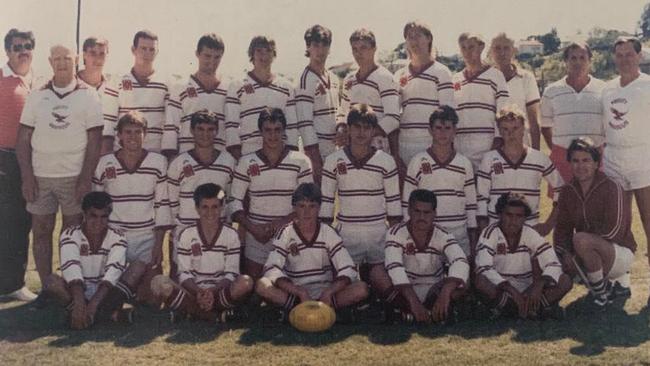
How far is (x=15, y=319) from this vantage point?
573 cm

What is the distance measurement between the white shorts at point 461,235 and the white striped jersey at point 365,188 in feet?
1.58

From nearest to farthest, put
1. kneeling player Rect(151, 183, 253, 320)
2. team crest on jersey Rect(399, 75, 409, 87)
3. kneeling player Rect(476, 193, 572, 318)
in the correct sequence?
1. kneeling player Rect(476, 193, 572, 318)
2. kneeling player Rect(151, 183, 253, 320)
3. team crest on jersey Rect(399, 75, 409, 87)

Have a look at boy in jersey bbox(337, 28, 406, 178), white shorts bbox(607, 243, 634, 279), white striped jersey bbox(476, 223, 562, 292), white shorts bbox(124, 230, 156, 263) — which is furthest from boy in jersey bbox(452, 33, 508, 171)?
white shorts bbox(124, 230, 156, 263)

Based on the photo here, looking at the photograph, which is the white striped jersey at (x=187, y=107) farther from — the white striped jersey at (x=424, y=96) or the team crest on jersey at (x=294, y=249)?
the white striped jersey at (x=424, y=96)

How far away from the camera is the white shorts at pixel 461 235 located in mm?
6191

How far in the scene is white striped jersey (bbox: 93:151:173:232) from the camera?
20.6 feet

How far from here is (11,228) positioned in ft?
21.5

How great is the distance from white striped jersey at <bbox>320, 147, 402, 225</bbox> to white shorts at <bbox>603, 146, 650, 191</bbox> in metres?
2.00

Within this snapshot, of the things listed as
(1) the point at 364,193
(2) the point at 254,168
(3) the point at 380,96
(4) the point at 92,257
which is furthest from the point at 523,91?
(4) the point at 92,257

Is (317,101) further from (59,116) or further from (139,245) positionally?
(59,116)

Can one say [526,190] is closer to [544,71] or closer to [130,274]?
[130,274]

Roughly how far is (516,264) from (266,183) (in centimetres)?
225

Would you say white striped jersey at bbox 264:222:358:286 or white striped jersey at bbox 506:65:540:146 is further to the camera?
white striped jersey at bbox 506:65:540:146

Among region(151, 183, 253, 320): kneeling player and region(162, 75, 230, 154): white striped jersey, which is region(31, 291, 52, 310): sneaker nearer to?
region(151, 183, 253, 320): kneeling player
